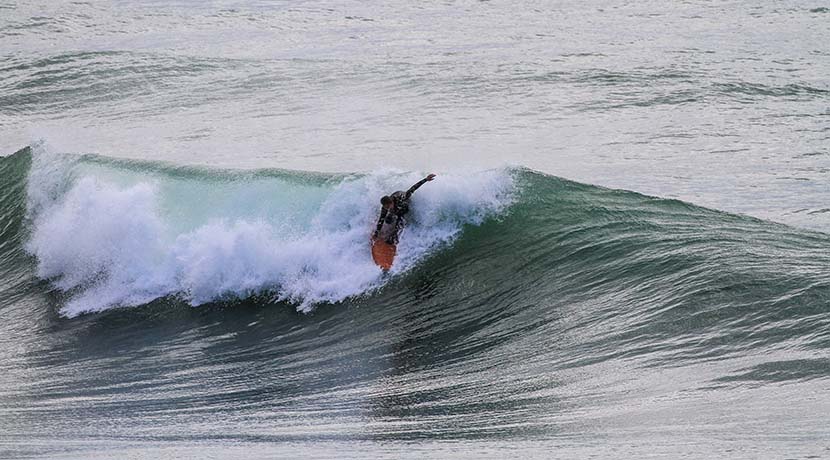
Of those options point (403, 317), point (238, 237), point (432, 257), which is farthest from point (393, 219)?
point (238, 237)

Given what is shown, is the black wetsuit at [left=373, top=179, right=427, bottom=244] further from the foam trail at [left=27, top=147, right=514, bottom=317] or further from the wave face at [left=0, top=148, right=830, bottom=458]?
the wave face at [left=0, top=148, right=830, bottom=458]

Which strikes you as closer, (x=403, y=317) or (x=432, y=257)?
(x=403, y=317)

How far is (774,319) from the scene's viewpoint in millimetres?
10867

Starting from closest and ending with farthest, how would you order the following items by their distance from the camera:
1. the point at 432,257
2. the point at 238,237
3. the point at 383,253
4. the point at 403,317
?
the point at 403,317 → the point at 383,253 → the point at 432,257 → the point at 238,237

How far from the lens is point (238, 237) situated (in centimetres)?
1430

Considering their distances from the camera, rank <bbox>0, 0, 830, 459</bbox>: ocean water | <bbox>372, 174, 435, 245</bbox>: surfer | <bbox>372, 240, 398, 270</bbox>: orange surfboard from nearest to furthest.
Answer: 1. <bbox>0, 0, 830, 459</bbox>: ocean water
2. <bbox>372, 240, 398, 270</bbox>: orange surfboard
3. <bbox>372, 174, 435, 245</bbox>: surfer

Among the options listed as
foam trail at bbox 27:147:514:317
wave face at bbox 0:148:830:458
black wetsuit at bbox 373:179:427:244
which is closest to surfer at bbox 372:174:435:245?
black wetsuit at bbox 373:179:427:244

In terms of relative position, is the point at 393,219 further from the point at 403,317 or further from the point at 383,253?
the point at 403,317

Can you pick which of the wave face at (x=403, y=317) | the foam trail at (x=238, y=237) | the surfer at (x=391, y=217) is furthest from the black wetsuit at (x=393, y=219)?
the wave face at (x=403, y=317)

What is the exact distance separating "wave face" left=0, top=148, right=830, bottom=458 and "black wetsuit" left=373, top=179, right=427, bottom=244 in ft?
0.93

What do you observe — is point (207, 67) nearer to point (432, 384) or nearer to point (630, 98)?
point (630, 98)

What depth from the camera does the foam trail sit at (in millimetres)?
13805

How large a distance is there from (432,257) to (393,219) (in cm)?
65

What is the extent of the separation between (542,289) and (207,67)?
1532 cm
